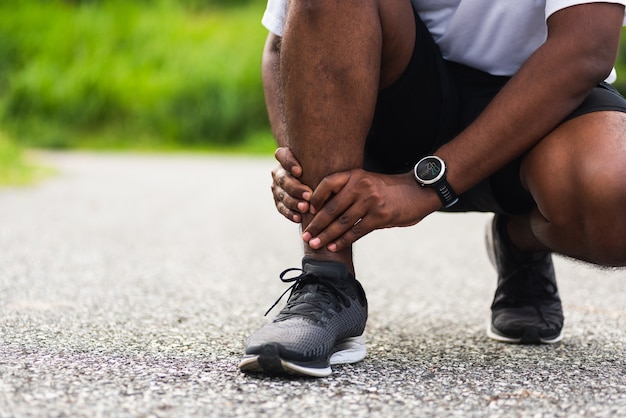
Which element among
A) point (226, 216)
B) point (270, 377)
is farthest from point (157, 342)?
point (226, 216)

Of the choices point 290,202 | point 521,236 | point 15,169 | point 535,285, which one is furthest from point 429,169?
point 15,169

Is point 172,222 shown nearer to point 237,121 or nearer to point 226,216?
point 226,216

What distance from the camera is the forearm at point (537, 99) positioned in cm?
138

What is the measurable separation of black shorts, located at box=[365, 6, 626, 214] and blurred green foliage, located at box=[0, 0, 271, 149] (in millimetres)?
9728

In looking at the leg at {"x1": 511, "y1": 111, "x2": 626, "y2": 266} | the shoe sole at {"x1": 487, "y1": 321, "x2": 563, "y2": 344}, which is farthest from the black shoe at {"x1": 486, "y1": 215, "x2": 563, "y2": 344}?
the leg at {"x1": 511, "y1": 111, "x2": 626, "y2": 266}

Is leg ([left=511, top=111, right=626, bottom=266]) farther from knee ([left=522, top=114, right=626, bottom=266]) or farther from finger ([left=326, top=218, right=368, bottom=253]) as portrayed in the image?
finger ([left=326, top=218, right=368, bottom=253])

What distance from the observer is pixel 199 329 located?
1814 mm

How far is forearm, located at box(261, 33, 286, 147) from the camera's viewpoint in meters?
1.72

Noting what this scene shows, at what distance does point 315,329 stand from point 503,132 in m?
0.44

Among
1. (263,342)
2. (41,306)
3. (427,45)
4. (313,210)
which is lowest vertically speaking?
(41,306)

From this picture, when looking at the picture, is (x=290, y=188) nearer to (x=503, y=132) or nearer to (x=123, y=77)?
(x=503, y=132)

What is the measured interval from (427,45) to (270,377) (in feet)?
2.13

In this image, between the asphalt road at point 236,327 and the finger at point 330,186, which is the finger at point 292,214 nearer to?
the finger at point 330,186

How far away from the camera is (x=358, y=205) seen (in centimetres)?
139
